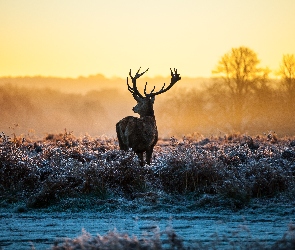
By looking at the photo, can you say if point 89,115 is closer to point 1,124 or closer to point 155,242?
point 1,124

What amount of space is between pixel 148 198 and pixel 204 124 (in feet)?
121

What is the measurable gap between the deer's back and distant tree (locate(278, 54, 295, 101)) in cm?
→ 3268

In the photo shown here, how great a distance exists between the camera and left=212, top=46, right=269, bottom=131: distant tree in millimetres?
46312

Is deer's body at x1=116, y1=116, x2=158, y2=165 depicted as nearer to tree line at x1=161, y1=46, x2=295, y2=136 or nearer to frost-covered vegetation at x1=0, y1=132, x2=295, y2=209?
frost-covered vegetation at x1=0, y1=132, x2=295, y2=209

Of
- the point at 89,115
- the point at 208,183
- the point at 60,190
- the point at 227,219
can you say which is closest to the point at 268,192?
the point at 208,183

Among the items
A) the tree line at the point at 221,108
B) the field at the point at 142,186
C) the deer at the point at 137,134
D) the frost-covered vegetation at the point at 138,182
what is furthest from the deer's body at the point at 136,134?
the tree line at the point at 221,108

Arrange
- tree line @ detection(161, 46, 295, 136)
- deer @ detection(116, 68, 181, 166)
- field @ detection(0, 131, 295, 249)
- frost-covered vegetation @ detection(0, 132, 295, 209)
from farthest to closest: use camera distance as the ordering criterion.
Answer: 1. tree line @ detection(161, 46, 295, 136)
2. deer @ detection(116, 68, 181, 166)
3. frost-covered vegetation @ detection(0, 132, 295, 209)
4. field @ detection(0, 131, 295, 249)

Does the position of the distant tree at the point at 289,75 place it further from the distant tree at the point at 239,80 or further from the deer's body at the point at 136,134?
the deer's body at the point at 136,134

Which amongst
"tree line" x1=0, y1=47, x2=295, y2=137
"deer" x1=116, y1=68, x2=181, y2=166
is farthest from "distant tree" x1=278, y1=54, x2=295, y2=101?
"deer" x1=116, y1=68, x2=181, y2=166

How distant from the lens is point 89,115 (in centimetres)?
5722

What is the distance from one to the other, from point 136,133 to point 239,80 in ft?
106

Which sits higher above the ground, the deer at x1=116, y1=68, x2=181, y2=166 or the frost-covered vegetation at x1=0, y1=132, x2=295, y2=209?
the deer at x1=116, y1=68, x2=181, y2=166

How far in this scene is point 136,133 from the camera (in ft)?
51.9

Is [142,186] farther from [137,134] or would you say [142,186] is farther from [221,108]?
[221,108]
